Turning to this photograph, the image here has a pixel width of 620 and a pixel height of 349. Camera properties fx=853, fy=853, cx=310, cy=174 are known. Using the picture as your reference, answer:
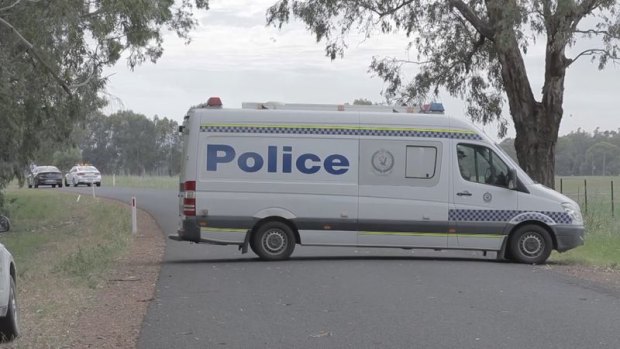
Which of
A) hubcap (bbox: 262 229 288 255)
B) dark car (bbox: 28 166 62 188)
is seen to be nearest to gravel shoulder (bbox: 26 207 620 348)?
hubcap (bbox: 262 229 288 255)

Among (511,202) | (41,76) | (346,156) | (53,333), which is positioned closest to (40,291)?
(53,333)

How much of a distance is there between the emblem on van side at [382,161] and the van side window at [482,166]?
122cm

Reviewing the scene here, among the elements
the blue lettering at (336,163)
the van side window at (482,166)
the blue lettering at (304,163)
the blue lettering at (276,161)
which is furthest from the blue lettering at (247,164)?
the van side window at (482,166)

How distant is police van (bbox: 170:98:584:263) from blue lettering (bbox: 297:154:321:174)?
19 mm

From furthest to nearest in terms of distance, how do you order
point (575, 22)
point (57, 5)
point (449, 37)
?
point (449, 37), point (575, 22), point (57, 5)

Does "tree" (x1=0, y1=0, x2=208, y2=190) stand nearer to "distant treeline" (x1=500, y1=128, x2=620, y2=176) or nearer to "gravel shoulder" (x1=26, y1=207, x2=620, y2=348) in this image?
"gravel shoulder" (x1=26, y1=207, x2=620, y2=348)

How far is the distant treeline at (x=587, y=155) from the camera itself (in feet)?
246

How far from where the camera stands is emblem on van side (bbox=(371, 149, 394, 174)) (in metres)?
14.8

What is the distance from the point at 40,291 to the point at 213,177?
391cm

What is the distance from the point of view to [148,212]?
→ 3144 cm

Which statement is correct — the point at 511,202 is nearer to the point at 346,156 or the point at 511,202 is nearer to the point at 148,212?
the point at 346,156

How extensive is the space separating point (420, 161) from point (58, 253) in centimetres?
1068

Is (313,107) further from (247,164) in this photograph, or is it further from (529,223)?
(529,223)

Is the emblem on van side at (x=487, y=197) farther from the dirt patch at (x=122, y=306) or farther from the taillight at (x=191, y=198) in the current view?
the dirt patch at (x=122, y=306)
